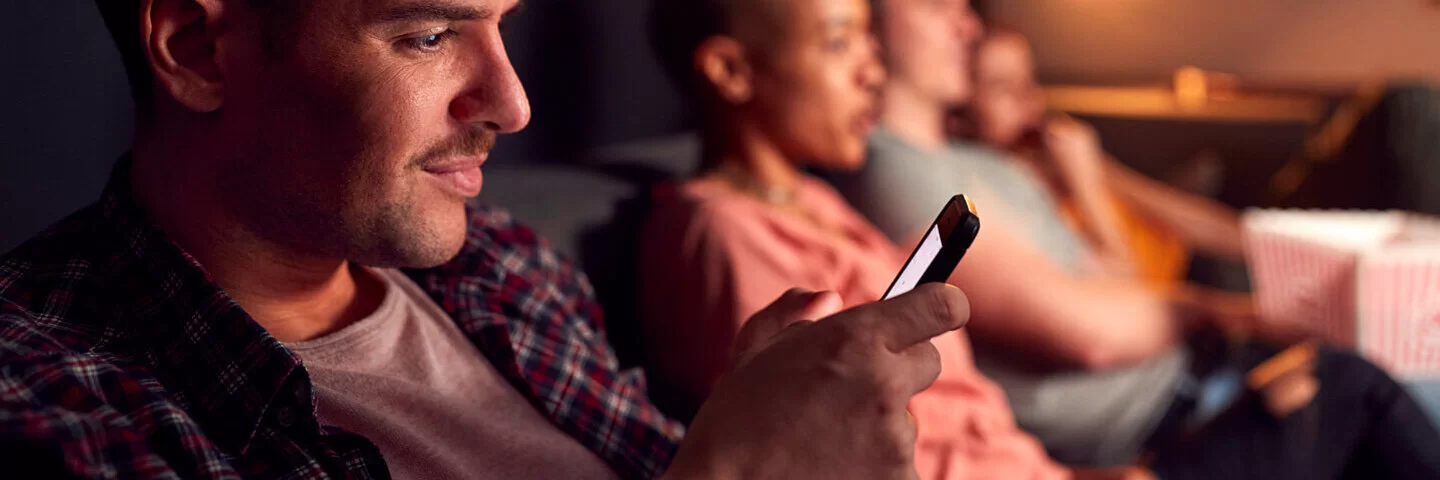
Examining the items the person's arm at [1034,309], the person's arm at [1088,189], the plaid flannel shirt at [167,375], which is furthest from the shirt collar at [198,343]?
the person's arm at [1088,189]

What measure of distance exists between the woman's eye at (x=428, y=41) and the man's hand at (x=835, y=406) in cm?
31

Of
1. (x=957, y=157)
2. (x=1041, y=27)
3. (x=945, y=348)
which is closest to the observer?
(x=945, y=348)

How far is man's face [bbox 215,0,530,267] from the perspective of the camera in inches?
25.7

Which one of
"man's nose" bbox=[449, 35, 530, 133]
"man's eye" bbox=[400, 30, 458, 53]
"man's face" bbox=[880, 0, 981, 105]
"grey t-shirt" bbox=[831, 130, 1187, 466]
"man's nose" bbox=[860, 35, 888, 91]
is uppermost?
"man's face" bbox=[880, 0, 981, 105]

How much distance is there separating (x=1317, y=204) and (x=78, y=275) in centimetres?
227

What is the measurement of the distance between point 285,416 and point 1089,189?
6.33 ft

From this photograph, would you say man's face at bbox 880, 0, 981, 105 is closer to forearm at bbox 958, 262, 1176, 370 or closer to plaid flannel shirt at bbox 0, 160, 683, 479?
forearm at bbox 958, 262, 1176, 370

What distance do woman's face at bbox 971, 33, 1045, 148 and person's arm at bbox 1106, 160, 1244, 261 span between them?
252mm

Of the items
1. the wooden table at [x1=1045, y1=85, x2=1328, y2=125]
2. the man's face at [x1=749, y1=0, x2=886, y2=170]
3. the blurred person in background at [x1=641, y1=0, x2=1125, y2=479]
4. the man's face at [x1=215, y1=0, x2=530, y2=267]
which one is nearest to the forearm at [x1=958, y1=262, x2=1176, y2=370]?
the blurred person in background at [x1=641, y1=0, x2=1125, y2=479]

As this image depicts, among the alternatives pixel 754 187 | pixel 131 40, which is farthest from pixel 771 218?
pixel 131 40

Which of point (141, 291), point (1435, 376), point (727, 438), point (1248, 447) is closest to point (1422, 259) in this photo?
point (1435, 376)

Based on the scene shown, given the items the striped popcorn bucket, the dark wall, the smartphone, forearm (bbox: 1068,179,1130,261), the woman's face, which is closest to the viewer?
the smartphone

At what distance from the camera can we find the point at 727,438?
1.92 feet

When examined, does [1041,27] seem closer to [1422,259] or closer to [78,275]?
[1422,259]
